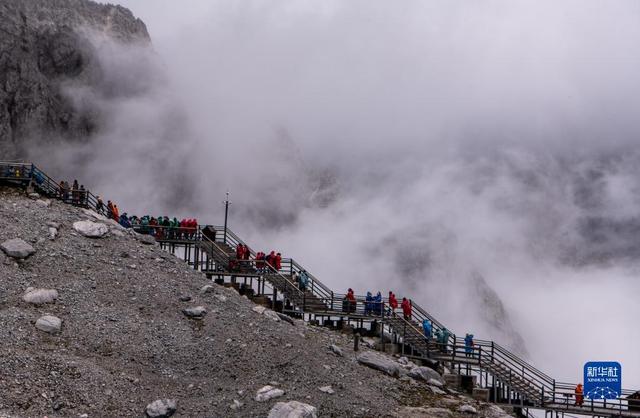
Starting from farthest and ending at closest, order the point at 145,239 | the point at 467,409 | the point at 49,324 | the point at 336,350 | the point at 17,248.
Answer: the point at 145,239 < the point at 17,248 < the point at 336,350 < the point at 467,409 < the point at 49,324

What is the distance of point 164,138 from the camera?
105312 millimetres

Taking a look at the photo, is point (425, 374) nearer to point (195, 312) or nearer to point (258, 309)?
point (258, 309)

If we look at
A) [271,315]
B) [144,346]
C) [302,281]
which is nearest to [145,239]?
[271,315]

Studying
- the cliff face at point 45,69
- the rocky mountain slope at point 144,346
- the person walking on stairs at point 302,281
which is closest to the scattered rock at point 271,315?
the rocky mountain slope at point 144,346

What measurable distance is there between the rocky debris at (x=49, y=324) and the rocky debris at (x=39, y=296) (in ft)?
4.46

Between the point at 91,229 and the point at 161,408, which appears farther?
the point at 91,229

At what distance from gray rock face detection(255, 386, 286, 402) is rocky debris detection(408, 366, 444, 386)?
837 cm

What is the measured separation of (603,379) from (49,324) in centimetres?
2157

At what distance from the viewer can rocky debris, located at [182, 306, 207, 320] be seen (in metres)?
29.4

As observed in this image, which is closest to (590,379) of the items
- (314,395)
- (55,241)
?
(314,395)

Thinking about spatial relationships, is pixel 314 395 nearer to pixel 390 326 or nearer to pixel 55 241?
pixel 390 326

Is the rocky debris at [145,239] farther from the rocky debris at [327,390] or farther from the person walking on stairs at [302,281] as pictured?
the rocky debris at [327,390]

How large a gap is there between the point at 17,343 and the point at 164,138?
83660 millimetres

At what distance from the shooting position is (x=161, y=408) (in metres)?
22.6
